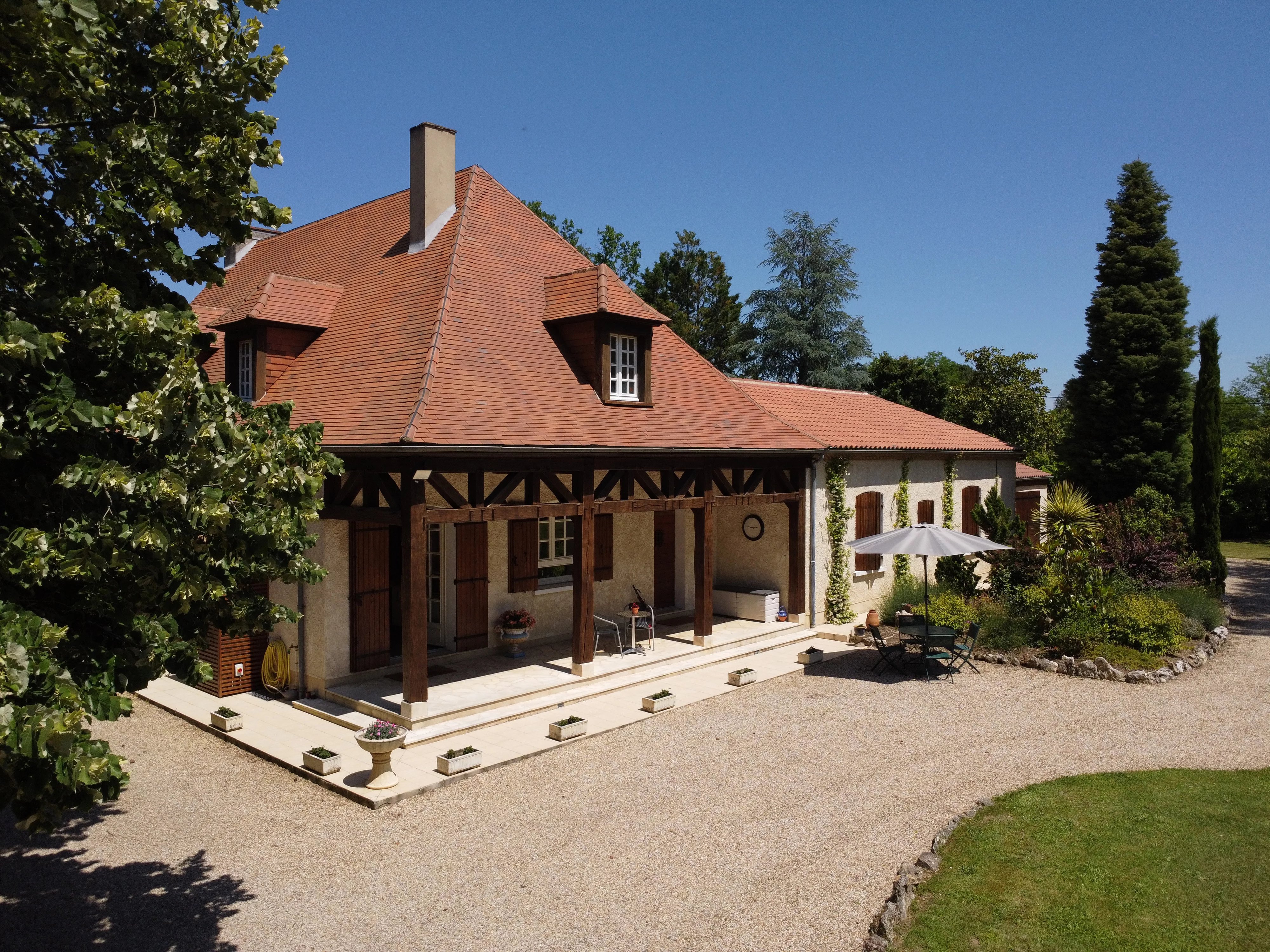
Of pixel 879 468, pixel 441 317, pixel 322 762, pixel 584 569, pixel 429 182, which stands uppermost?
pixel 429 182

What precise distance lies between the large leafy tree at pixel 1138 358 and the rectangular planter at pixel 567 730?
1868cm

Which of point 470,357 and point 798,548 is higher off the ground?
point 470,357

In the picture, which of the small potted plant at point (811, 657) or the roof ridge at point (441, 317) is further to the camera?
the small potted plant at point (811, 657)

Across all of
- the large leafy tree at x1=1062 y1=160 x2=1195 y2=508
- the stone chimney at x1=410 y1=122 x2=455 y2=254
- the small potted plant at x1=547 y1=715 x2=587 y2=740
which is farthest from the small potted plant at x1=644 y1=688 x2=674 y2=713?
the large leafy tree at x1=1062 y1=160 x2=1195 y2=508

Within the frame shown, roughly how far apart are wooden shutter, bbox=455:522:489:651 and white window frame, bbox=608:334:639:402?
2893mm

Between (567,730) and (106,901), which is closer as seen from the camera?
(106,901)

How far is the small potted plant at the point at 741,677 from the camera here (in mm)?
12758

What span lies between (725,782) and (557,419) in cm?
529

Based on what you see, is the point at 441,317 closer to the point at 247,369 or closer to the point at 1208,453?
the point at 247,369

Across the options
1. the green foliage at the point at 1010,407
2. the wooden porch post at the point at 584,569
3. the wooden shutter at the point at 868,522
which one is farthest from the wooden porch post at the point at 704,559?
the green foliage at the point at 1010,407

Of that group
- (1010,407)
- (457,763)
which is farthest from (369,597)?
(1010,407)

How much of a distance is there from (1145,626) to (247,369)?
14.7m

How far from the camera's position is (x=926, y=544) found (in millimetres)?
12930

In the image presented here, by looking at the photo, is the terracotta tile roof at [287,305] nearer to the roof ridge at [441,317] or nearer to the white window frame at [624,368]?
the roof ridge at [441,317]
